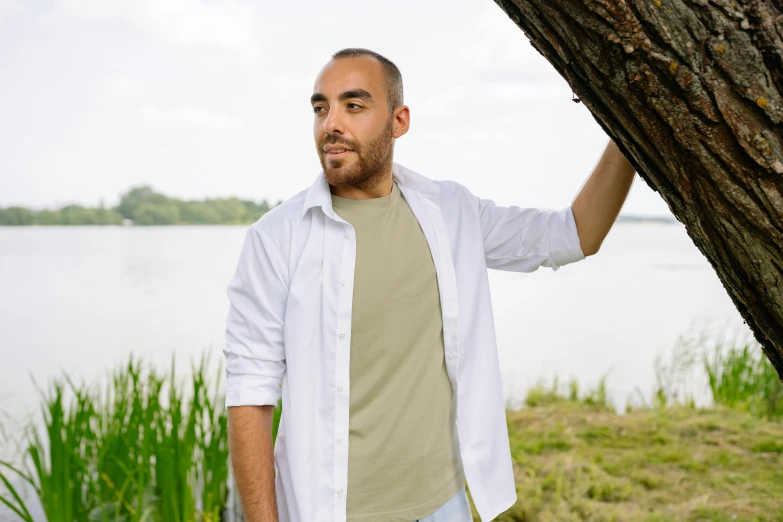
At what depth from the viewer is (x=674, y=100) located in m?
0.94

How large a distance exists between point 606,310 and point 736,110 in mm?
9619

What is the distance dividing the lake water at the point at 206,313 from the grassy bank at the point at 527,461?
A: 0.85 metres

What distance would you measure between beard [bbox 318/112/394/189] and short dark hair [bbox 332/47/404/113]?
10 centimetres

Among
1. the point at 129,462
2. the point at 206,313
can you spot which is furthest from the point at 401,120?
the point at 206,313

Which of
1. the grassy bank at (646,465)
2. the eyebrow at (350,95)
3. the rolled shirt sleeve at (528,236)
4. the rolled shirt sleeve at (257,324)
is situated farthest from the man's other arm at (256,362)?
the grassy bank at (646,465)

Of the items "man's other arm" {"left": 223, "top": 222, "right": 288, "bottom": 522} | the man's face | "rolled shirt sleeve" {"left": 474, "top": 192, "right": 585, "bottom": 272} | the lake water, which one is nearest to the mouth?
the man's face

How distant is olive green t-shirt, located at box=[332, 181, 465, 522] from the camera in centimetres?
153

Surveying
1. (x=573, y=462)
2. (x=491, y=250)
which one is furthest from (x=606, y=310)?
(x=491, y=250)

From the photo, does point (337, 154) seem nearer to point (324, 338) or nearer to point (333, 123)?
point (333, 123)

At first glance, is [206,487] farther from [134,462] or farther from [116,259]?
[116,259]

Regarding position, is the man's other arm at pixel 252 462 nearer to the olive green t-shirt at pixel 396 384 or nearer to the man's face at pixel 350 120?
the olive green t-shirt at pixel 396 384

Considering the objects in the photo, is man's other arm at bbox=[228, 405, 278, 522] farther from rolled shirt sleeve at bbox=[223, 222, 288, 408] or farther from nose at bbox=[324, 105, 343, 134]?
nose at bbox=[324, 105, 343, 134]

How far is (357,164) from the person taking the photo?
163cm

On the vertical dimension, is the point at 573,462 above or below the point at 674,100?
below
